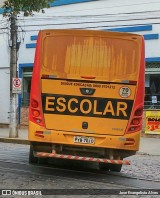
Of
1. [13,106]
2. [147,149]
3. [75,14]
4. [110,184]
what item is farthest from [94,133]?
[75,14]

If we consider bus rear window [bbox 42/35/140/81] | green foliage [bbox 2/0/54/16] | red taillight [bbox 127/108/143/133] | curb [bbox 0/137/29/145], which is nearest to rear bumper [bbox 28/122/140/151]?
red taillight [bbox 127/108/143/133]

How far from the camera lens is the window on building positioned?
2002 centimetres

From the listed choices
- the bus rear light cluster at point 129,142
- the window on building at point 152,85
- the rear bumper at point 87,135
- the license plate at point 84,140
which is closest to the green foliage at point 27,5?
the rear bumper at point 87,135

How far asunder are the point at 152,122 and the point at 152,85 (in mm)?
1713

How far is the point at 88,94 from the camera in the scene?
895 centimetres

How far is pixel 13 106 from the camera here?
1850 centimetres

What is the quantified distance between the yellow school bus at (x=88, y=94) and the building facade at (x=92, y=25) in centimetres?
1049

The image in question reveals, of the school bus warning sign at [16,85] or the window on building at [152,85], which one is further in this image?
the window on building at [152,85]

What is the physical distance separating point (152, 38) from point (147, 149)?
231 inches

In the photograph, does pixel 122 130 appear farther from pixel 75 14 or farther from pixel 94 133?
pixel 75 14

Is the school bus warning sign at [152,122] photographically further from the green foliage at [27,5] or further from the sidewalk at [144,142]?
the green foliage at [27,5]

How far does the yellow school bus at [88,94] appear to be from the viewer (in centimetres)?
887

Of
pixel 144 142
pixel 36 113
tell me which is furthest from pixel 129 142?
pixel 144 142

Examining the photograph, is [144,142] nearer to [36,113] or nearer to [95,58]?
[95,58]
